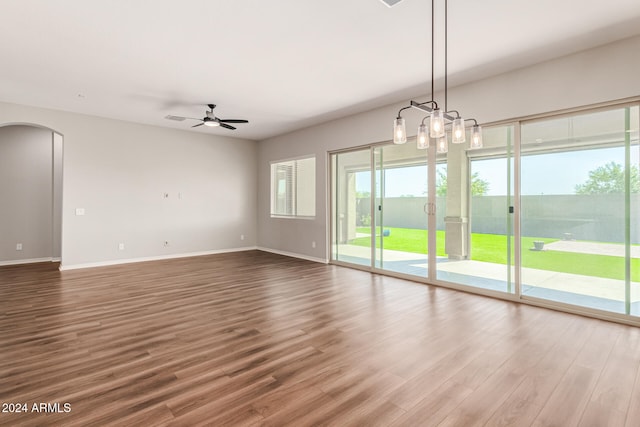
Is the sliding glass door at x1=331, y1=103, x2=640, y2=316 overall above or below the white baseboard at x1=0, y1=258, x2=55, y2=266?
above

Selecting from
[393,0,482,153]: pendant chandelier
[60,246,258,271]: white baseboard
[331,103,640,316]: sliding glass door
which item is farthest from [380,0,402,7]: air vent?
[60,246,258,271]: white baseboard

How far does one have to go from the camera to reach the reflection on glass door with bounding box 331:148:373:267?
19.9 ft

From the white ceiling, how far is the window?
2.29 metres

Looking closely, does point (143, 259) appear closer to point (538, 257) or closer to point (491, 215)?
point (491, 215)

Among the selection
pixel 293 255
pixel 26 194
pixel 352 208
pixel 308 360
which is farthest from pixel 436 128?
pixel 26 194

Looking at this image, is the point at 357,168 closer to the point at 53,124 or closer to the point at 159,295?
the point at 159,295

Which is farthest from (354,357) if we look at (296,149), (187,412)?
(296,149)

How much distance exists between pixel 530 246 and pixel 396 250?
2.07 metres

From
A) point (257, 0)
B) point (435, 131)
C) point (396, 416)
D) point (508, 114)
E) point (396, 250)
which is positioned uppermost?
point (257, 0)

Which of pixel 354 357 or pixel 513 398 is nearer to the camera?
pixel 513 398

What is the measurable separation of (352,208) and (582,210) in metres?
3.61

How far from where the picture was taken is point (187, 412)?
6.08 ft

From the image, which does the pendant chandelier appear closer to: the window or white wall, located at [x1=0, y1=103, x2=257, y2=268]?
the window

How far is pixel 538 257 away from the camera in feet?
13.2
